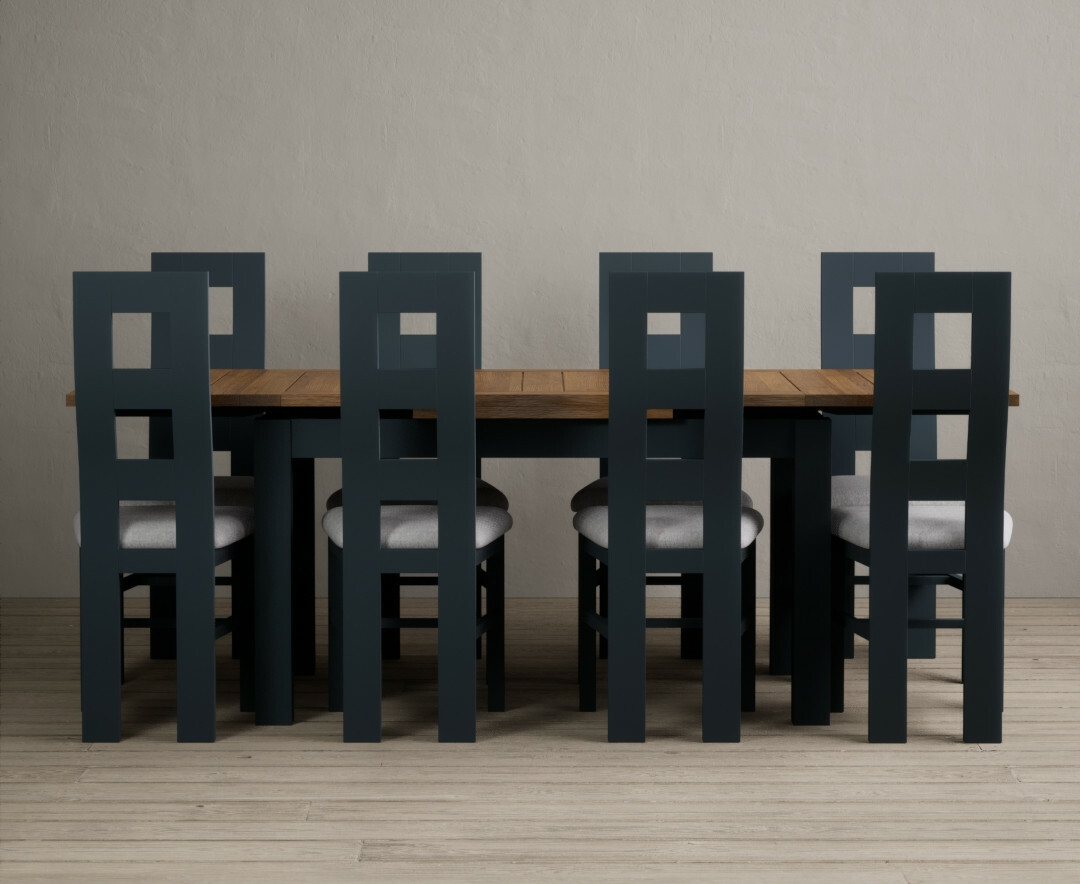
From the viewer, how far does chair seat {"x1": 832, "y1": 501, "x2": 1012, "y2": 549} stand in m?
2.66

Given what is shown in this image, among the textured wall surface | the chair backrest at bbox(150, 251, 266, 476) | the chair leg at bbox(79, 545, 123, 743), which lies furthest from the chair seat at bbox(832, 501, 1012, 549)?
the chair backrest at bbox(150, 251, 266, 476)

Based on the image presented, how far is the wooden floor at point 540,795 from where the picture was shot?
212 cm

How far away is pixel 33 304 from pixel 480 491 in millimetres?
1963

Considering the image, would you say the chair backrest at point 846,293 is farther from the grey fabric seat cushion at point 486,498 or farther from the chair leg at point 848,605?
the grey fabric seat cushion at point 486,498

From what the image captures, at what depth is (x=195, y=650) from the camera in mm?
2689

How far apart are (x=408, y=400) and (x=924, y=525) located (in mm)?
1176

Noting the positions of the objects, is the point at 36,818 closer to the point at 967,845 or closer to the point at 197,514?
the point at 197,514

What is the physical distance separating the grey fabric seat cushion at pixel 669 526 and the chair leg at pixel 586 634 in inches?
3.7

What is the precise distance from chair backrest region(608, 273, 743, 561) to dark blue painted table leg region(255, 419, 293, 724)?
740 mm

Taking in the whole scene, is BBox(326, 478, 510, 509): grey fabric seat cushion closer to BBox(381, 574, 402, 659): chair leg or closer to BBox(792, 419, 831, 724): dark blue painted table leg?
BBox(381, 574, 402, 659): chair leg

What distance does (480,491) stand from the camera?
3059 millimetres

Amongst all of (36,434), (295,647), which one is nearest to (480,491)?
(295,647)

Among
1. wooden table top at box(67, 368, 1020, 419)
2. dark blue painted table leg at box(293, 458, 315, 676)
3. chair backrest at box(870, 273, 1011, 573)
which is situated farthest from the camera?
dark blue painted table leg at box(293, 458, 315, 676)

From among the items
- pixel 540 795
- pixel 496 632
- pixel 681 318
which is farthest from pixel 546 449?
pixel 681 318
